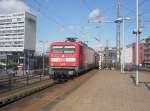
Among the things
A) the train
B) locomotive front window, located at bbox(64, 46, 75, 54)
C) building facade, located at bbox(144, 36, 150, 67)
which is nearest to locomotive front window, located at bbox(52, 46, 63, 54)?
the train

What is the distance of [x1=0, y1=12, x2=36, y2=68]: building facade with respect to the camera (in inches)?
3526

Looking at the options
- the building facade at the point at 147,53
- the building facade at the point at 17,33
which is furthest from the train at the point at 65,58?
the building facade at the point at 147,53

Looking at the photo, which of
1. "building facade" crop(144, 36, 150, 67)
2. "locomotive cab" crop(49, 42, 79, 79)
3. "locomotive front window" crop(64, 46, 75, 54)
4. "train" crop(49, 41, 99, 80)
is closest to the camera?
"locomotive cab" crop(49, 42, 79, 79)

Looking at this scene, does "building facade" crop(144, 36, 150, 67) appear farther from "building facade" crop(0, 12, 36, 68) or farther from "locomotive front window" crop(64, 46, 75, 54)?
"locomotive front window" crop(64, 46, 75, 54)

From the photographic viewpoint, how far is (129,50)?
109312mm

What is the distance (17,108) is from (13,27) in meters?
81.3

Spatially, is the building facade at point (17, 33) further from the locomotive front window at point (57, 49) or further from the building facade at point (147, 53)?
the locomotive front window at point (57, 49)

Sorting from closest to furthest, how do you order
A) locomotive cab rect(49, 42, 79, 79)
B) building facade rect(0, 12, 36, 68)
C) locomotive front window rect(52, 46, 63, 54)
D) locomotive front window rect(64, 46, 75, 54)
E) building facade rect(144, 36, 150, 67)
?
locomotive cab rect(49, 42, 79, 79) → locomotive front window rect(64, 46, 75, 54) → locomotive front window rect(52, 46, 63, 54) → building facade rect(0, 12, 36, 68) → building facade rect(144, 36, 150, 67)

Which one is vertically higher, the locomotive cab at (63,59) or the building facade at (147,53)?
the building facade at (147,53)

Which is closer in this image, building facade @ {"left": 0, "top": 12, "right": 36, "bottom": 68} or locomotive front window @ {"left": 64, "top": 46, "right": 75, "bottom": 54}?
locomotive front window @ {"left": 64, "top": 46, "right": 75, "bottom": 54}

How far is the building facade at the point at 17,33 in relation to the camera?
89.6 metres

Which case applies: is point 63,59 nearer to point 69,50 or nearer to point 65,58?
point 65,58

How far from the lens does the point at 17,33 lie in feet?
309

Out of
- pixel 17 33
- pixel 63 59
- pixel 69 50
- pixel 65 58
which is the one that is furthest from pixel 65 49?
pixel 17 33
